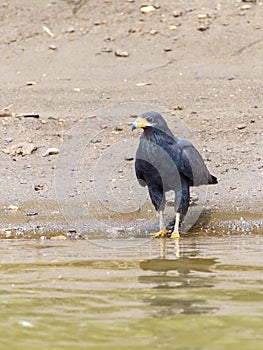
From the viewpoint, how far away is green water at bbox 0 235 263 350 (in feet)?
13.1

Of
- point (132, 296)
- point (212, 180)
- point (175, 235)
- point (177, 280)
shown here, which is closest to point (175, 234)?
point (175, 235)

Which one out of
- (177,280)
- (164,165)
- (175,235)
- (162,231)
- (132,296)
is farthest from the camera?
(162,231)

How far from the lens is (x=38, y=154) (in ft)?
34.3

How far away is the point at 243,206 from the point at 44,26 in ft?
23.3

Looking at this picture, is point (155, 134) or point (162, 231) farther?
point (162, 231)

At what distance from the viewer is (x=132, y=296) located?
16.4 ft

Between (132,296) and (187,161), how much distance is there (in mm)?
3206

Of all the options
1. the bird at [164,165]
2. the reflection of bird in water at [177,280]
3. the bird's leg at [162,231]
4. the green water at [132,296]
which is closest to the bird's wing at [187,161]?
the bird at [164,165]

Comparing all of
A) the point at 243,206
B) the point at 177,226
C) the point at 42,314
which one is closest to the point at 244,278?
the point at 42,314

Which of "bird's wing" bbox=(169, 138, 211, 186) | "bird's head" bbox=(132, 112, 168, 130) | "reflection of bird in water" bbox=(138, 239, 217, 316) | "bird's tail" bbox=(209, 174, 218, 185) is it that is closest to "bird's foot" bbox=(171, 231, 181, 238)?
"bird's wing" bbox=(169, 138, 211, 186)

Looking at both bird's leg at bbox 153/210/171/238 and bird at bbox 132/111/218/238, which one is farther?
bird's leg at bbox 153/210/171/238

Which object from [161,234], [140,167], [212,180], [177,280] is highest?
[140,167]

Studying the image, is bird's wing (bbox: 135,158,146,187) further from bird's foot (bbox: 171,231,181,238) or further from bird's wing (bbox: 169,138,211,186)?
bird's foot (bbox: 171,231,181,238)

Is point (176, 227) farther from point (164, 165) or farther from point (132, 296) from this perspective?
point (132, 296)
